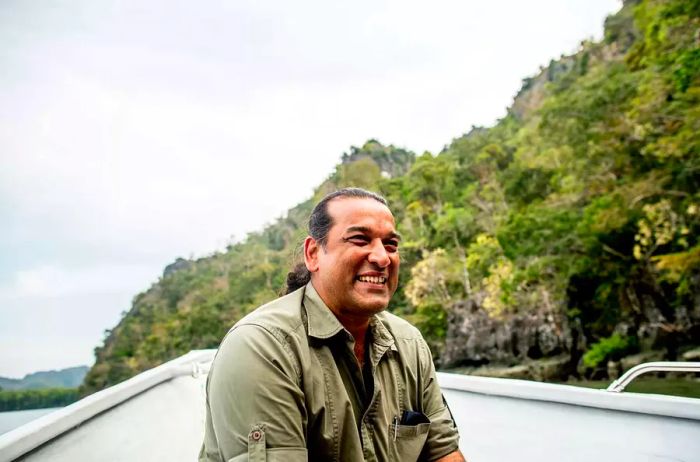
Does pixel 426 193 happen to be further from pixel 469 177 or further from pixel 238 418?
pixel 238 418

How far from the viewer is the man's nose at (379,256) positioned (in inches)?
46.8

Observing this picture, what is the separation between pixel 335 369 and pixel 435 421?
393 mm

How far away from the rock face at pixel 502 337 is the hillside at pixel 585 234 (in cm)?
4

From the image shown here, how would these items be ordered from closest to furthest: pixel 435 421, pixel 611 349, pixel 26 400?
pixel 435 421 < pixel 26 400 < pixel 611 349

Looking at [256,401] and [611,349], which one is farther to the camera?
[611,349]

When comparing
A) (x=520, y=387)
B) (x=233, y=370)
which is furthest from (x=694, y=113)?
(x=233, y=370)

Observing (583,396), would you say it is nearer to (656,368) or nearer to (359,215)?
(656,368)

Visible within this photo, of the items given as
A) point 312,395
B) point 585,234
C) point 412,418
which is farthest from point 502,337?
point 312,395

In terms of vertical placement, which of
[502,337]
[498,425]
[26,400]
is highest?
[498,425]

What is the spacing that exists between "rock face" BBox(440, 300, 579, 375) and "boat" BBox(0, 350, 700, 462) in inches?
541

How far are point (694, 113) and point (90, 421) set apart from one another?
356 inches

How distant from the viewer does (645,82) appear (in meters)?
10.0

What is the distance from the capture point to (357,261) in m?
1.19

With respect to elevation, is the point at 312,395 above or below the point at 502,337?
above
